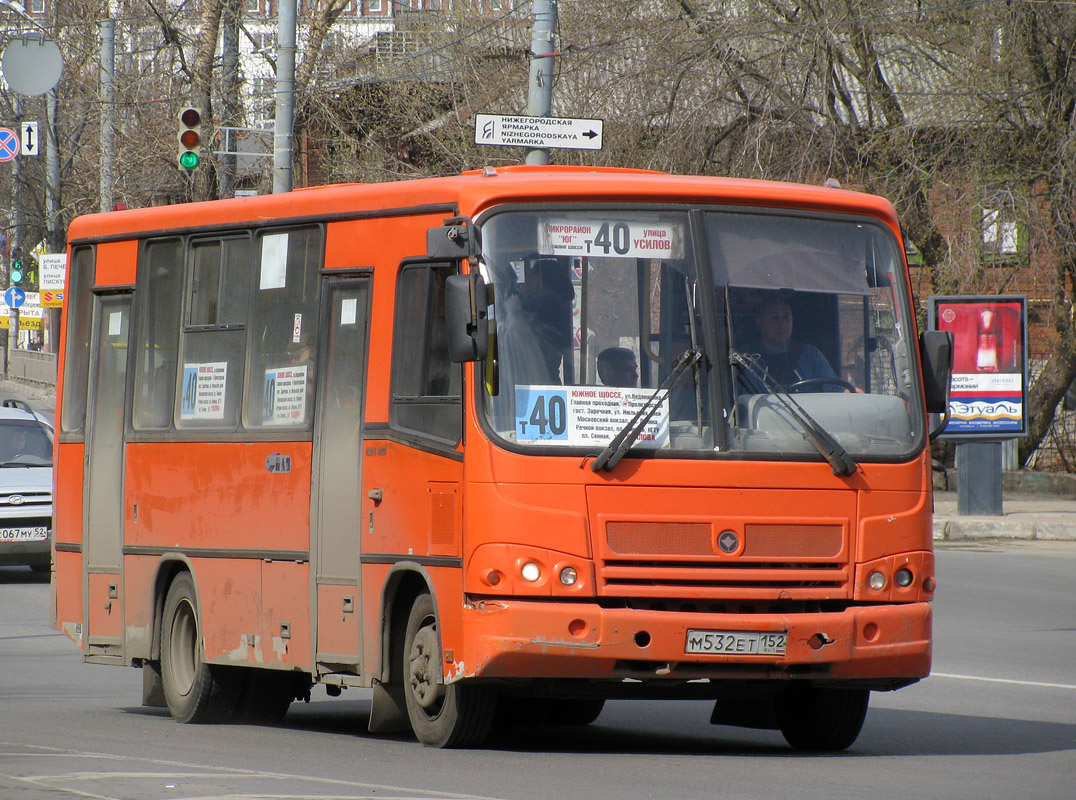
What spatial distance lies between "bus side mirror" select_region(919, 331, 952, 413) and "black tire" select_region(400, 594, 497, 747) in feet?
8.27

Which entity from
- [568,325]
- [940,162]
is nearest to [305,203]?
[568,325]

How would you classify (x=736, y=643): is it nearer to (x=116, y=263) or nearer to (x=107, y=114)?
(x=116, y=263)

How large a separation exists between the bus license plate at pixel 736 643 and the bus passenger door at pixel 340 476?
6.21ft

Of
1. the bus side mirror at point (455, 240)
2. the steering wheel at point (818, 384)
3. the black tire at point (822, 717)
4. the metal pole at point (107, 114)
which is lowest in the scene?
the black tire at point (822, 717)

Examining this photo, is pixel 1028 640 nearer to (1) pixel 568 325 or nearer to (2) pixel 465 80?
(1) pixel 568 325

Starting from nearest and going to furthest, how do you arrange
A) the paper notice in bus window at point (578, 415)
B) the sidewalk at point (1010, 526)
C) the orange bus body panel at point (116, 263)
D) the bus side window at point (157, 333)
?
the paper notice in bus window at point (578, 415) → the bus side window at point (157, 333) → the orange bus body panel at point (116, 263) → the sidewalk at point (1010, 526)

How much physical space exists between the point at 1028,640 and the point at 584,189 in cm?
742

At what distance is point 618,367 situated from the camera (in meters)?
8.08

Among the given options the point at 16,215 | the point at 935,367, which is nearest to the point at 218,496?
the point at 935,367

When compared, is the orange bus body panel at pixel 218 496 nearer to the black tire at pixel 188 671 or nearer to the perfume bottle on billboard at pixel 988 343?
the black tire at pixel 188 671

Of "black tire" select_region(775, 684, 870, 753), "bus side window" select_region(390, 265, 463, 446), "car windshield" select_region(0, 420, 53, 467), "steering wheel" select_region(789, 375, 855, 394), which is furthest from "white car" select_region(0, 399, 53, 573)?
"steering wheel" select_region(789, 375, 855, 394)

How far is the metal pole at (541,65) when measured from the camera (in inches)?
711

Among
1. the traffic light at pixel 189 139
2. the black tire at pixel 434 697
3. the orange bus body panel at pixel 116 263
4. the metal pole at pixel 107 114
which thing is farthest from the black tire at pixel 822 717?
the metal pole at pixel 107 114

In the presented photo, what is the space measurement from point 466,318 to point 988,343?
54.7 feet
